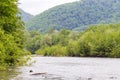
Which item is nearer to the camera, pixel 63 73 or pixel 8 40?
pixel 8 40

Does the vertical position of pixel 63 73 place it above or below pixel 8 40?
below

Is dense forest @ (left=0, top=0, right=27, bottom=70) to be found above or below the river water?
above

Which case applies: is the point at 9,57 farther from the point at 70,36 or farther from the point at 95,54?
the point at 70,36

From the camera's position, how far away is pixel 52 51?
157 metres

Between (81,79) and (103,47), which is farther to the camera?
(103,47)

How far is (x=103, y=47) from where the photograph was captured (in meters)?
128

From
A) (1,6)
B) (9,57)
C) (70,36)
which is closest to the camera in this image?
(1,6)

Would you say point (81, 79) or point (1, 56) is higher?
point (1, 56)

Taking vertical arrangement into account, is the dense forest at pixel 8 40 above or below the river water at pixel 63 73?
above

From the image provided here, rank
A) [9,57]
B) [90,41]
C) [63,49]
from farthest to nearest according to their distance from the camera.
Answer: [63,49] → [90,41] → [9,57]

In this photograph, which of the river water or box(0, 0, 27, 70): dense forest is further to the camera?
box(0, 0, 27, 70): dense forest

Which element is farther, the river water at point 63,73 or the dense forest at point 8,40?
the dense forest at point 8,40

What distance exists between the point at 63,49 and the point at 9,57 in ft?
367

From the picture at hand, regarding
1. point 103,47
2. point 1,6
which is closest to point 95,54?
point 103,47
